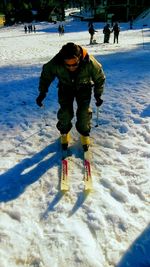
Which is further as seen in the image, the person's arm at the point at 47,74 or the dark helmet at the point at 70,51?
the person's arm at the point at 47,74

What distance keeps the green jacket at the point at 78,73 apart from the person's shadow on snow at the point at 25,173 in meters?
1.34

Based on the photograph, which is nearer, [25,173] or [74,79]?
[74,79]

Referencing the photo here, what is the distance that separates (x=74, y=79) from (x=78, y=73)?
132 mm

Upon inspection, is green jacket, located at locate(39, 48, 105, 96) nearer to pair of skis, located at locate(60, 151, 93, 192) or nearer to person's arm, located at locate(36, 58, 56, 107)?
person's arm, located at locate(36, 58, 56, 107)

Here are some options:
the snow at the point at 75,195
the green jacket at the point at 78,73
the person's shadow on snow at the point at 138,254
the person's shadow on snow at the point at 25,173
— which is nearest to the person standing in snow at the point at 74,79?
the green jacket at the point at 78,73

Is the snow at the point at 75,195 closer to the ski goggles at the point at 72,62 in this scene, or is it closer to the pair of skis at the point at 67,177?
the pair of skis at the point at 67,177

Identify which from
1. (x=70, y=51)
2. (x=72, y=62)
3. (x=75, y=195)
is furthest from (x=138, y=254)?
(x=70, y=51)

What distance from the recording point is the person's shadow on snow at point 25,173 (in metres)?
5.20

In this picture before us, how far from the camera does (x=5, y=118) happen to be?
848 cm

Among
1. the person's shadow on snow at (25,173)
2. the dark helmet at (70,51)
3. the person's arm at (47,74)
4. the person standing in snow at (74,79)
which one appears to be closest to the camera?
the dark helmet at (70,51)

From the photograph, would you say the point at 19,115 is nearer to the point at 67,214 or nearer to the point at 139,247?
the point at 67,214

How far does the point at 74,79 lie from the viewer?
5422 mm

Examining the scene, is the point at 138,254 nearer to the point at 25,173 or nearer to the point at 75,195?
the point at 75,195

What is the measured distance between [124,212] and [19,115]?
15.7 feet
